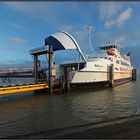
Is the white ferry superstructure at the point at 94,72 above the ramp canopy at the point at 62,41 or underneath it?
underneath

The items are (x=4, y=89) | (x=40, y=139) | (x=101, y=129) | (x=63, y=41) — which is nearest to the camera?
(x=40, y=139)

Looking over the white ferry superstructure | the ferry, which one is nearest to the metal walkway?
the ferry

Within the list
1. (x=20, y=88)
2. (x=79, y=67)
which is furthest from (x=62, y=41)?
(x=20, y=88)

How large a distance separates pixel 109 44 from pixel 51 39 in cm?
2390

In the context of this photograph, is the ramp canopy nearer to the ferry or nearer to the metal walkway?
the ferry

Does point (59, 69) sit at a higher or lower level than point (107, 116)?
higher

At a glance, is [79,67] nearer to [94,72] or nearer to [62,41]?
[94,72]

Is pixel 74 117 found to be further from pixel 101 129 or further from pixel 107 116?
pixel 101 129

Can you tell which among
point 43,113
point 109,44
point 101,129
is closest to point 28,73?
point 109,44

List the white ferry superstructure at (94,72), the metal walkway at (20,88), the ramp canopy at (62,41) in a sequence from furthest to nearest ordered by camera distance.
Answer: the white ferry superstructure at (94,72) → the ramp canopy at (62,41) → the metal walkway at (20,88)

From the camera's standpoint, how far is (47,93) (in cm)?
3100

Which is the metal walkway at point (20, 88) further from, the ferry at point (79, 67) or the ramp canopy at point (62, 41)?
the ramp canopy at point (62, 41)

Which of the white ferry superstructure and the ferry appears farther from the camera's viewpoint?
the white ferry superstructure

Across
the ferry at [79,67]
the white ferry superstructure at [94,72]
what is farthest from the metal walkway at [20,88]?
the white ferry superstructure at [94,72]
